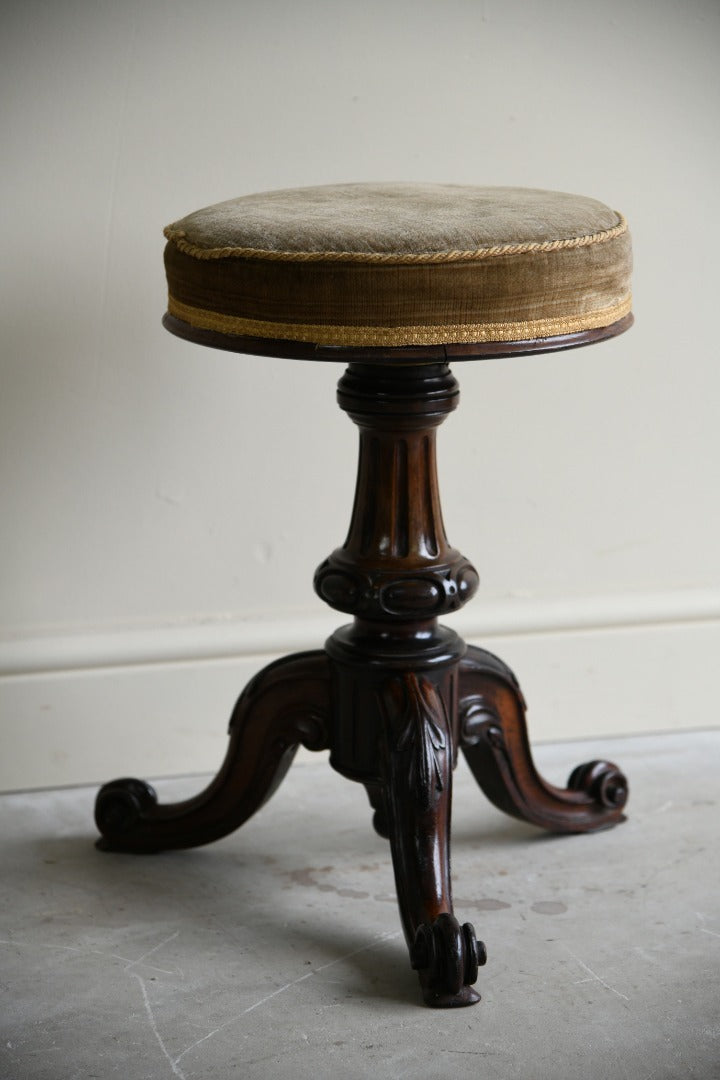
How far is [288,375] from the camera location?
1518 millimetres

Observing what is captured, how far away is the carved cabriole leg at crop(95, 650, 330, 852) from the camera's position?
1.27m

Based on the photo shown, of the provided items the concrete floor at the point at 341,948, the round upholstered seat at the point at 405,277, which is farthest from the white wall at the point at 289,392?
the round upholstered seat at the point at 405,277

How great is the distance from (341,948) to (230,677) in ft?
1.51

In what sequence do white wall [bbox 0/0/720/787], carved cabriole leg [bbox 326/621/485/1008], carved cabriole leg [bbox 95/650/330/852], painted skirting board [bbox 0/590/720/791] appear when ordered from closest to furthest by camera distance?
1. carved cabriole leg [bbox 326/621/485/1008]
2. carved cabriole leg [bbox 95/650/330/852]
3. white wall [bbox 0/0/720/787]
4. painted skirting board [bbox 0/590/720/791]

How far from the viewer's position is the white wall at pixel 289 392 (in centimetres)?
142

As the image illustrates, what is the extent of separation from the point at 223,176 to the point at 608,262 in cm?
56

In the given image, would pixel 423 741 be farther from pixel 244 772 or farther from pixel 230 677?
pixel 230 677

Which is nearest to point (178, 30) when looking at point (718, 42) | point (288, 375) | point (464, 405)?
point (288, 375)

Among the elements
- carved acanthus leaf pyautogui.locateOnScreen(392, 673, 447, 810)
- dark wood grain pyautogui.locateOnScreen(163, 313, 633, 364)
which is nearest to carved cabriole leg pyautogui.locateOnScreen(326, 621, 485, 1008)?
carved acanthus leaf pyautogui.locateOnScreen(392, 673, 447, 810)

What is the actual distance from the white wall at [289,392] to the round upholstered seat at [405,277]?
15.9 inches

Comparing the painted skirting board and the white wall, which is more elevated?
the white wall

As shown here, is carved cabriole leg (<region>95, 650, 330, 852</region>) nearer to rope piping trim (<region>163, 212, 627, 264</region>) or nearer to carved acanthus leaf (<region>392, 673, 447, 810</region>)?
carved acanthus leaf (<region>392, 673, 447, 810</region>)

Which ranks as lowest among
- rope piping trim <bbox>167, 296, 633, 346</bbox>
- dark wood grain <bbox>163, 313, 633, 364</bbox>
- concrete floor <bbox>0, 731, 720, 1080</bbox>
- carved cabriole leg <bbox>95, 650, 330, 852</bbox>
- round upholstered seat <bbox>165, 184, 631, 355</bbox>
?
concrete floor <bbox>0, 731, 720, 1080</bbox>

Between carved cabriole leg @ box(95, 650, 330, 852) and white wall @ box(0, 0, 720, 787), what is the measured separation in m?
0.21
